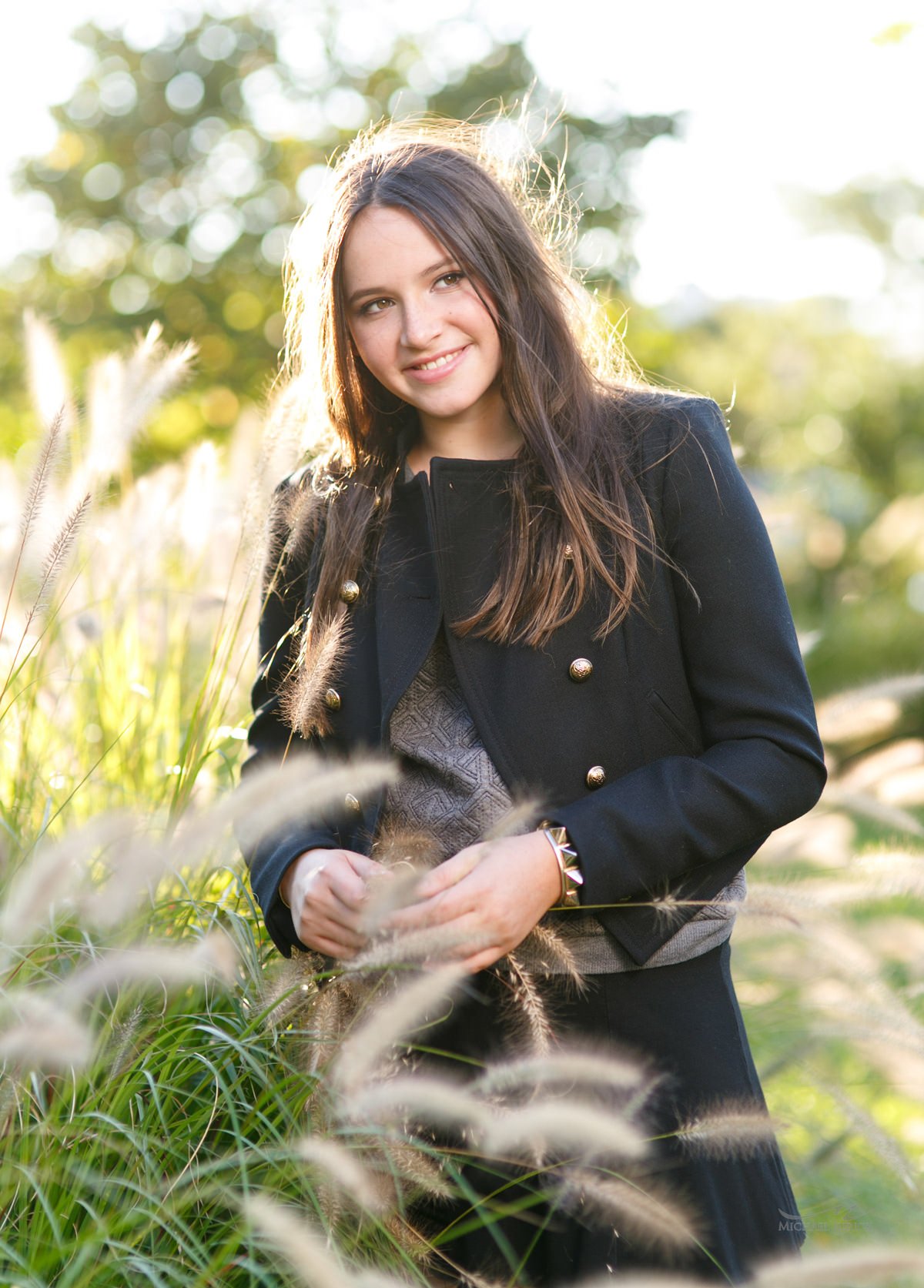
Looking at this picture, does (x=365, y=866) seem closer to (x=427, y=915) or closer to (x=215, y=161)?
(x=427, y=915)

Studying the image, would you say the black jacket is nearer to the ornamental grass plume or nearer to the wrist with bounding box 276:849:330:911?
the wrist with bounding box 276:849:330:911

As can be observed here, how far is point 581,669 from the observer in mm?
1910

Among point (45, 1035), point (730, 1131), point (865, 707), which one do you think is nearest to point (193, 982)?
point (45, 1035)

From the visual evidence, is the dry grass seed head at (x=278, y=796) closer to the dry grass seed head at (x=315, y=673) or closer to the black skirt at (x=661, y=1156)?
the dry grass seed head at (x=315, y=673)

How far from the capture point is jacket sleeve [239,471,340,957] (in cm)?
194

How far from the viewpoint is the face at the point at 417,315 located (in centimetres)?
201

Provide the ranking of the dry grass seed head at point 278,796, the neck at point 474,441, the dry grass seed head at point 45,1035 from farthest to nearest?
1. the neck at point 474,441
2. the dry grass seed head at point 278,796
3. the dry grass seed head at point 45,1035

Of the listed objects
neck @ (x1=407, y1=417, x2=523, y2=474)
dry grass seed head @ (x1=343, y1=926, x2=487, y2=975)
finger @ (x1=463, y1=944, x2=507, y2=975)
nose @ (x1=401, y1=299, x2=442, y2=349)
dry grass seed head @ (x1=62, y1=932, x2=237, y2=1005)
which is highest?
nose @ (x1=401, y1=299, x2=442, y2=349)

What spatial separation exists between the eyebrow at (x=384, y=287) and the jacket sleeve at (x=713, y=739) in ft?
1.57

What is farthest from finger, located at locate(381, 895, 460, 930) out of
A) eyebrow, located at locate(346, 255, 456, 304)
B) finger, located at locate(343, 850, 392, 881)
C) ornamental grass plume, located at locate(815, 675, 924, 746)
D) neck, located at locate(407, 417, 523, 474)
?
ornamental grass plume, located at locate(815, 675, 924, 746)

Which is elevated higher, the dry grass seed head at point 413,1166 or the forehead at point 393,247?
the forehead at point 393,247

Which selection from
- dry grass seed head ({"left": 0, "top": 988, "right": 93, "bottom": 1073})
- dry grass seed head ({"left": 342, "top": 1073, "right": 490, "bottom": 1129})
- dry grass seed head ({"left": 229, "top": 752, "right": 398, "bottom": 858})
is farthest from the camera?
dry grass seed head ({"left": 229, "top": 752, "right": 398, "bottom": 858})

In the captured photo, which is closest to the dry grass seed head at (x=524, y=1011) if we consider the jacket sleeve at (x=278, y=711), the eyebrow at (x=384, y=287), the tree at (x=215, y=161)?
the jacket sleeve at (x=278, y=711)

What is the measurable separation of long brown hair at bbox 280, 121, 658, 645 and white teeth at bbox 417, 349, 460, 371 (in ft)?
0.38
